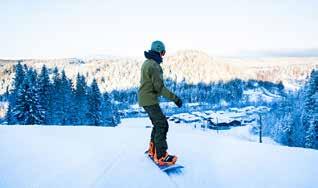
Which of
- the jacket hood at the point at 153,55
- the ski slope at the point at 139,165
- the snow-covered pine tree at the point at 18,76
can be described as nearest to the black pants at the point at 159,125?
the ski slope at the point at 139,165

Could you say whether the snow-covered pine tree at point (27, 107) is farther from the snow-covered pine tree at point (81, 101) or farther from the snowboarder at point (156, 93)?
the snowboarder at point (156, 93)

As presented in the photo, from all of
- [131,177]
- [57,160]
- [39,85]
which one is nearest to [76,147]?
[57,160]

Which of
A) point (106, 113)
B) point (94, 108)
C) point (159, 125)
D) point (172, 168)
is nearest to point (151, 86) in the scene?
point (159, 125)

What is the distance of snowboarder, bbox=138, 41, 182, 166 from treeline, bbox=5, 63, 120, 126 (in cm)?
2471

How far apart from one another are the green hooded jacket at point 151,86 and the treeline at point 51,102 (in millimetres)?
24701

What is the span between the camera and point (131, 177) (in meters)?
4.67

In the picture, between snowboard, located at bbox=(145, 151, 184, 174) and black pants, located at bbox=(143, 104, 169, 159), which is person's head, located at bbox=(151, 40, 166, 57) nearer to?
black pants, located at bbox=(143, 104, 169, 159)

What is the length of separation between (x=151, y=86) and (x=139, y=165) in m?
1.35

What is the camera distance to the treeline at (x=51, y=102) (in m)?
27.8

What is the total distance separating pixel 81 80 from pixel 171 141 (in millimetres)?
35559

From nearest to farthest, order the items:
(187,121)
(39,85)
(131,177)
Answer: (131,177)
(39,85)
(187,121)

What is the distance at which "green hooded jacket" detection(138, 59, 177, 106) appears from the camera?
17.3ft

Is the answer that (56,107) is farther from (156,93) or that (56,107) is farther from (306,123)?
(156,93)

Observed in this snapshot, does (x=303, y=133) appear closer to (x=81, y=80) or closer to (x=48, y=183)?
(x=81, y=80)
